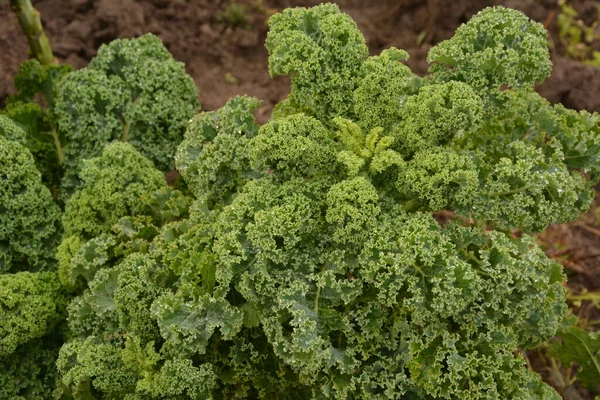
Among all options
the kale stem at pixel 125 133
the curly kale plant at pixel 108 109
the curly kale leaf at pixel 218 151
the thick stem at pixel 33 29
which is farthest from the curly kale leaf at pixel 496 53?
the thick stem at pixel 33 29

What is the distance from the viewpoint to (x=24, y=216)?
3949 millimetres

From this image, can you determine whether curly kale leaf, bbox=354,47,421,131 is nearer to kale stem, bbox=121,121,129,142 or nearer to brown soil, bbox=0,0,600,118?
kale stem, bbox=121,121,129,142

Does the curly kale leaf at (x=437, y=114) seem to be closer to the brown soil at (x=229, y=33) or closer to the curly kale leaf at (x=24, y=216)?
the curly kale leaf at (x=24, y=216)

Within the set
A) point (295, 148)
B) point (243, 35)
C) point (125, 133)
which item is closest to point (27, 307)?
point (125, 133)

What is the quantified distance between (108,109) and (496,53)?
2.44m

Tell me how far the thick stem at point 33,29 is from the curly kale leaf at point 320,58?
2.28 meters

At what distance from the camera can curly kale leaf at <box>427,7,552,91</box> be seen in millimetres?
3328

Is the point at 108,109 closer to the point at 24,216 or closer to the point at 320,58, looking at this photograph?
the point at 24,216

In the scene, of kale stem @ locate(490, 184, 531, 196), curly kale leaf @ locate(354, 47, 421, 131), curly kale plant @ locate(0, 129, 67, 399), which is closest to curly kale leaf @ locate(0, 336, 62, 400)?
curly kale plant @ locate(0, 129, 67, 399)

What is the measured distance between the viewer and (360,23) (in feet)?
22.2

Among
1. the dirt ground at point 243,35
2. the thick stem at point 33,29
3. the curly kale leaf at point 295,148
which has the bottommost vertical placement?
the curly kale leaf at point 295,148

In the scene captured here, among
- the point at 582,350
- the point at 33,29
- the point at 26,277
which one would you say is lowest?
the point at 26,277

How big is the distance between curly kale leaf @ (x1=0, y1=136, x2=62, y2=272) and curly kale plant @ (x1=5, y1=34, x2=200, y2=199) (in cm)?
33

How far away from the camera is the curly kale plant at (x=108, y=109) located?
4.32 metres
